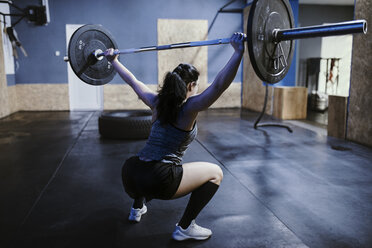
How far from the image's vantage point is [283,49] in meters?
1.82

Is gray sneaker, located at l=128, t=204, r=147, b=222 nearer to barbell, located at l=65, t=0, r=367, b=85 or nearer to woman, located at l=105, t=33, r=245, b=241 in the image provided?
woman, located at l=105, t=33, r=245, b=241

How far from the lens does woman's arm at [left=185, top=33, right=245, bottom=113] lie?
1.36 meters

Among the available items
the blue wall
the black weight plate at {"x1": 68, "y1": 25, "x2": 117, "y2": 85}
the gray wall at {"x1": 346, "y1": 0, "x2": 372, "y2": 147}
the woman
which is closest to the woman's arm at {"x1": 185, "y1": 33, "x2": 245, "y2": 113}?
the woman

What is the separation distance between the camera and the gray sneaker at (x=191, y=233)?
1698 mm

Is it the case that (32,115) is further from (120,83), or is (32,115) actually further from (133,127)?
(133,127)

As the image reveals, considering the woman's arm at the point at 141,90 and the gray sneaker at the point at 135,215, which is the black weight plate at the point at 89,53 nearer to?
the woman's arm at the point at 141,90

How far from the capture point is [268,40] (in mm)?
1662

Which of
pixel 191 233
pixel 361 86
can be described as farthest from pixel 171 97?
pixel 361 86

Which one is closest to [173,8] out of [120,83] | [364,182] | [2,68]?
[120,83]

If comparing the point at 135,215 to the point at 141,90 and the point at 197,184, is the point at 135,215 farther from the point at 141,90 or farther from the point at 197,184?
the point at 141,90

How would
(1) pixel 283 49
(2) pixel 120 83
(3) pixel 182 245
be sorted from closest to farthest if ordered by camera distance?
(3) pixel 182 245 < (1) pixel 283 49 < (2) pixel 120 83

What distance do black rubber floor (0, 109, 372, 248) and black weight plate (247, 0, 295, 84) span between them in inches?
32.9

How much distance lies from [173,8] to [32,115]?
3.45m

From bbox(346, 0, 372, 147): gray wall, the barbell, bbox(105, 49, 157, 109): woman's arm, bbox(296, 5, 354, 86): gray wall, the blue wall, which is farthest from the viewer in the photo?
bbox(296, 5, 354, 86): gray wall
